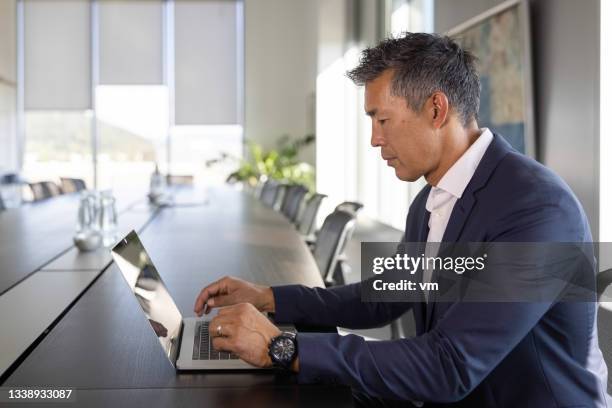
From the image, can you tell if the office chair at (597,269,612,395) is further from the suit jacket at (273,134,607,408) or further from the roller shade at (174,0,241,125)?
the roller shade at (174,0,241,125)

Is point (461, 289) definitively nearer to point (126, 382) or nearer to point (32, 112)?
point (126, 382)

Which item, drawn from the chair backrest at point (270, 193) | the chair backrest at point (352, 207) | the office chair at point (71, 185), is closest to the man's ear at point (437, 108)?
the chair backrest at point (352, 207)

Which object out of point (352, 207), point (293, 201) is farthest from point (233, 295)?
point (293, 201)

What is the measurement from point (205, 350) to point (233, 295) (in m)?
0.34

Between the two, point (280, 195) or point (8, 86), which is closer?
point (280, 195)

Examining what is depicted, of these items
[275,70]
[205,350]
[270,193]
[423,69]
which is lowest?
[205,350]

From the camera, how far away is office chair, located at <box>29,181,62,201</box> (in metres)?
6.76

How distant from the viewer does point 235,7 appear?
36.2 feet

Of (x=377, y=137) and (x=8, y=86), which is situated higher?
(x=8, y=86)

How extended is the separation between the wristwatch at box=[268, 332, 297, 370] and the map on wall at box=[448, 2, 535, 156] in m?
2.68

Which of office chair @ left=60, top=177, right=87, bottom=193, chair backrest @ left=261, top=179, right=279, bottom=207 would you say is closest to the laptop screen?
chair backrest @ left=261, top=179, right=279, bottom=207

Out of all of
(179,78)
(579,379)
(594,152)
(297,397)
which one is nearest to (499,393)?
(579,379)

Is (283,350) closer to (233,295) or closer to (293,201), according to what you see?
(233,295)

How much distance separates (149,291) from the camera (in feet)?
4.42
